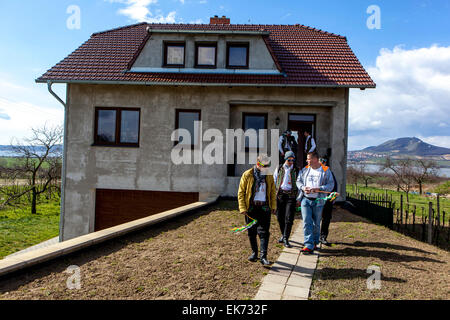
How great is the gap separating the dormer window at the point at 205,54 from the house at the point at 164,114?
147 millimetres

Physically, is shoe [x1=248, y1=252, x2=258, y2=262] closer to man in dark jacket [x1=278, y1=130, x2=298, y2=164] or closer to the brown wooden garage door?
man in dark jacket [x1=278, y1=130, x2=298, y2=164]

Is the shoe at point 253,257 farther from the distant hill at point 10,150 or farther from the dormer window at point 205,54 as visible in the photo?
the distant hill at point 10,150

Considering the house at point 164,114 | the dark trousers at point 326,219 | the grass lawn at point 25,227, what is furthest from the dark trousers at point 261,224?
the grass lawn at point 25,227

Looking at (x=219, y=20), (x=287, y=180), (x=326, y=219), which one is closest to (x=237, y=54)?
(x=219, y=20)

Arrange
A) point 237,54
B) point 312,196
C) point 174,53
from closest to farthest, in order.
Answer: point 312,196
point 237,54
point 174,53

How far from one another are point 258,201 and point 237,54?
8.56 meters

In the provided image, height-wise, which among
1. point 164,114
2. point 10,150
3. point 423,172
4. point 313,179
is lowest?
point 423,172

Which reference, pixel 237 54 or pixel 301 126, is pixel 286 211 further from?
pixel 237 54

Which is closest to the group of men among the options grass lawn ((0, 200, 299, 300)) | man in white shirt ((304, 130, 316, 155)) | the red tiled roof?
grass lawn ((0, 200, 299, 300))

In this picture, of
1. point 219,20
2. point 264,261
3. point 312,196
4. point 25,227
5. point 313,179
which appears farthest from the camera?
point 25,227

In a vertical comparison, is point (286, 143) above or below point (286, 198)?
above

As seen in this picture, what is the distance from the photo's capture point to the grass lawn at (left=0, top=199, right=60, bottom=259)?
13.5 metres

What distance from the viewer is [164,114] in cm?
1081

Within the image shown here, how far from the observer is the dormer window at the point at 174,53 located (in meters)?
11.4
